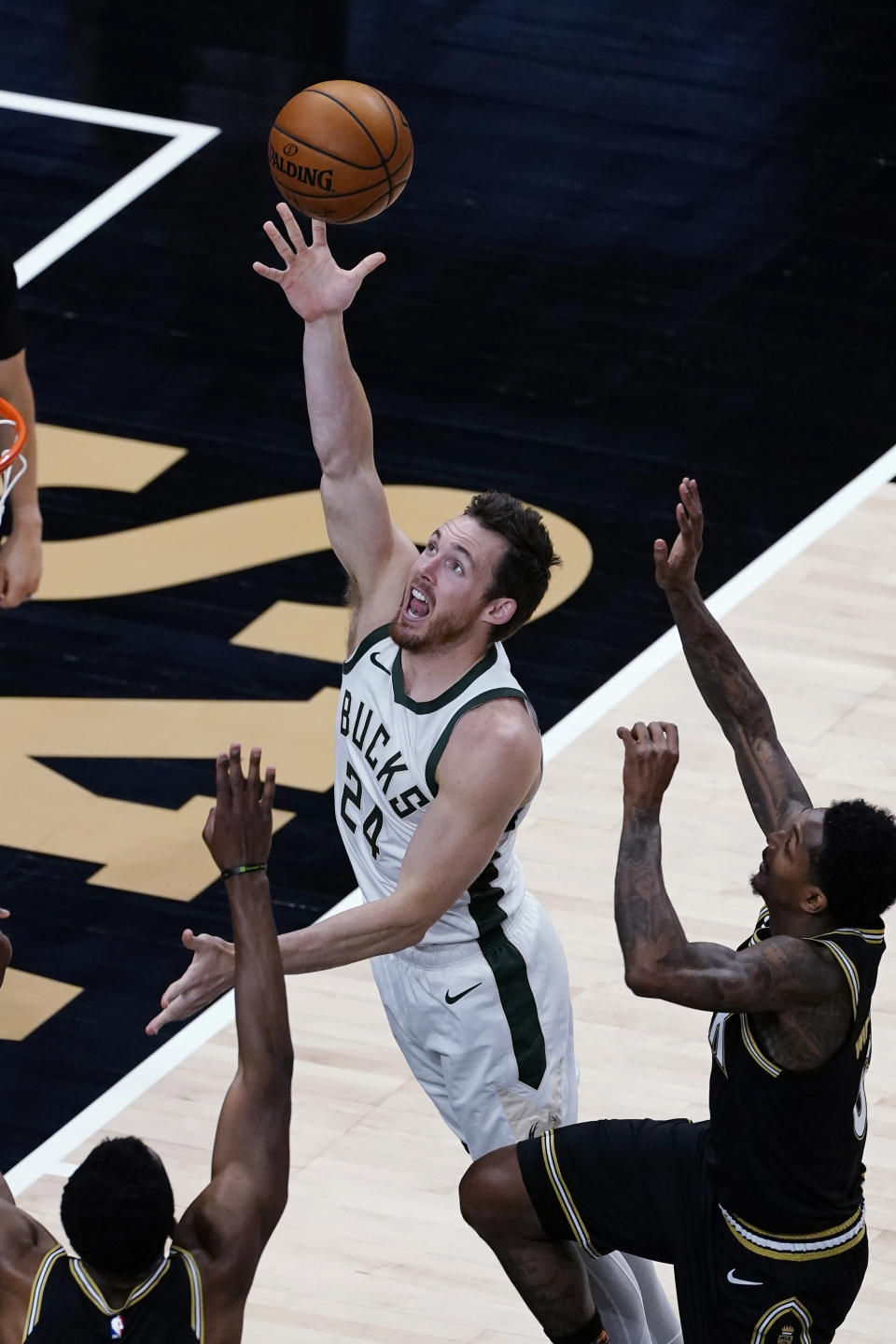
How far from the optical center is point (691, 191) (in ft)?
50.5

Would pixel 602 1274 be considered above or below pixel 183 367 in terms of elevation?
above

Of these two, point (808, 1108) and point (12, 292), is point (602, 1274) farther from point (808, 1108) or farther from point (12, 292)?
point (12, 292)

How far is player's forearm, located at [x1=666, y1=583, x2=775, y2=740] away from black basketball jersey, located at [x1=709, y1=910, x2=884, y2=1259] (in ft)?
2.82

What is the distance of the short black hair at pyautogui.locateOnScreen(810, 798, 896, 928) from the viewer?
6.70 metres

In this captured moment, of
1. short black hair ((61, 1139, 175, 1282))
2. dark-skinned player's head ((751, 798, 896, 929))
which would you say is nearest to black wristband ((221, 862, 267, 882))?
short black hair ((61, 1139, 175, 1282))

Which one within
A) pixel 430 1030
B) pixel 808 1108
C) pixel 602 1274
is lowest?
pixel 602 1274

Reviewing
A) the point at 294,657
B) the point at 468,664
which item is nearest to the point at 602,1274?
the point at 468,664

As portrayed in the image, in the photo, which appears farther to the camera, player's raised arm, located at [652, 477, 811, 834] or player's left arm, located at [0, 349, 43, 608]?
player's left arm, located at [0, 349, 43, 608]

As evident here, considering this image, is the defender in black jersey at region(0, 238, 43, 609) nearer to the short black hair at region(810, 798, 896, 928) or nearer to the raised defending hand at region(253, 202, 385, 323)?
the raised defending hand at region(253, 202, 385, 323)

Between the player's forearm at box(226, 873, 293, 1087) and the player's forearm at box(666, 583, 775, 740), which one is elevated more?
the player's forearm at box(226, 873, 293, 1087)

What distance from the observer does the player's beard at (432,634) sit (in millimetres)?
7508

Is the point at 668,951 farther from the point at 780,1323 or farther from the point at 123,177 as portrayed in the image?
the point at 123,177

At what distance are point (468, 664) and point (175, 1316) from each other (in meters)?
2.32

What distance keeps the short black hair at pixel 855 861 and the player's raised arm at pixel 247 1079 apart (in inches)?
56.1
